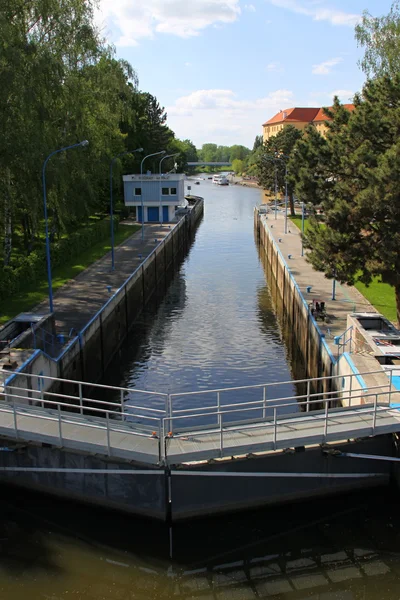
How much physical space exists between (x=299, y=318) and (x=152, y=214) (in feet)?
126

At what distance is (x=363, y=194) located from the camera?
20797 millimetres

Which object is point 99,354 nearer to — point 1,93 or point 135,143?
point 1,93

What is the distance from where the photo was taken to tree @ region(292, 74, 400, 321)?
68.5ft

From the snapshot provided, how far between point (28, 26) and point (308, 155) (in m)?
16.1

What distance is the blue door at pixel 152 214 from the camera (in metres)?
65.9

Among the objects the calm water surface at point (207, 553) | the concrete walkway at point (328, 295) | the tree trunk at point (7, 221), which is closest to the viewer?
the calm water surface at point (207, 553)

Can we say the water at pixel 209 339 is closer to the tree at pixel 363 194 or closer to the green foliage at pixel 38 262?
the tree at pixel 363 194

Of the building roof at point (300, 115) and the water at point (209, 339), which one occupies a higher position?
the building roof at point (300, 115)

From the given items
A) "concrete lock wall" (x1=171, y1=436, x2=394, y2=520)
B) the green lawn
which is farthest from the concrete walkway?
"concrete lock wall" (x1=171, y1=436, x2=394, y2=520)

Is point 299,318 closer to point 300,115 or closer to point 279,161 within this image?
point 279,161

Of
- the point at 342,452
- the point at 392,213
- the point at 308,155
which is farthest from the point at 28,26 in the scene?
the point at 342,452

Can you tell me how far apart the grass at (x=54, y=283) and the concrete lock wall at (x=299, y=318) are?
1339 centimetres

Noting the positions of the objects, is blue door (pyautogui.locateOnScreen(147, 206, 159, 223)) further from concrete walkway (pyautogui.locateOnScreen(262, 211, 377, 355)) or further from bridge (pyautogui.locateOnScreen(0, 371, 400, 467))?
bridge (pyautogui.locateOnScreen(0, 371, 400, 467))

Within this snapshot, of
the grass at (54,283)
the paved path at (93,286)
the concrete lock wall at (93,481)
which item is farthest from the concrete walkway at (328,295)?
the grass at (54,283)
